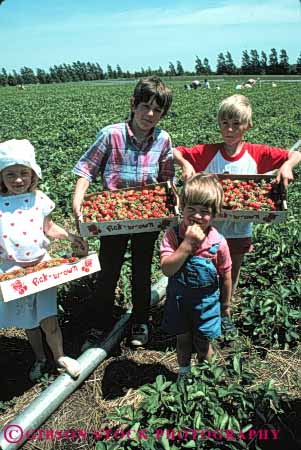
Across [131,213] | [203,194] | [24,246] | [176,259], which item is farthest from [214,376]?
[24,246]

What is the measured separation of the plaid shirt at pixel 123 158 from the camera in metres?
2.98

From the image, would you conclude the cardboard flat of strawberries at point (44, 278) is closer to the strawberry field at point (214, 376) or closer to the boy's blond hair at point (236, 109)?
the strawberry field at point (214, 376)

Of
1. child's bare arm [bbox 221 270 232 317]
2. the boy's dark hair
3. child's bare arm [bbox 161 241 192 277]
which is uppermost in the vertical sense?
the boy's dark hair

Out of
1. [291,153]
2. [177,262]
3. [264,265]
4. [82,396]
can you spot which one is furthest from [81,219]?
[264,265]

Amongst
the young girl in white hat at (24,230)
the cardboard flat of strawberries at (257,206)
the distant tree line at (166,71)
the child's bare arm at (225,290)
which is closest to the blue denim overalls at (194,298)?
the child's bare arm at (225,290)

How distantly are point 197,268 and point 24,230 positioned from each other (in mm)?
1103

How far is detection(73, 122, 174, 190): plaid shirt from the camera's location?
117 inches

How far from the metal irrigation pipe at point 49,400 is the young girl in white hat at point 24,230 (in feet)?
0.32

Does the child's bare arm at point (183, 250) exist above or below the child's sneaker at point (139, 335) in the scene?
above

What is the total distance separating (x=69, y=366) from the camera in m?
3.02

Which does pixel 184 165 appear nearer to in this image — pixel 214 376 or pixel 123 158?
pixel 123 158

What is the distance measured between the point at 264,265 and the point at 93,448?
244cm

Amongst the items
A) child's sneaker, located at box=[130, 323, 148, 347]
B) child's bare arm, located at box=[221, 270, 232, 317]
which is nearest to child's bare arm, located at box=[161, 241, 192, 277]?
child's bare arm, located at box=[221, 270, 232, 317]

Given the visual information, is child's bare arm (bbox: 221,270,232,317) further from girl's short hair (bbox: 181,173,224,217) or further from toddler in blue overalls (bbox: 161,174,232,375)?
girl's short hair (bbox: 181,173,224,217)
